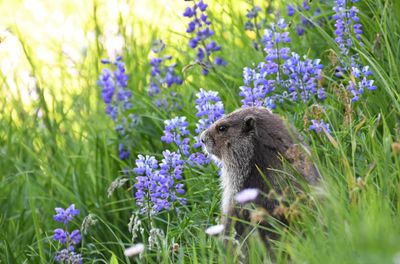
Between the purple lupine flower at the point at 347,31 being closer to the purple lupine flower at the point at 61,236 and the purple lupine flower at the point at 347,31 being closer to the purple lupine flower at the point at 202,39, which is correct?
the purple lupine flower at the point at 202,39

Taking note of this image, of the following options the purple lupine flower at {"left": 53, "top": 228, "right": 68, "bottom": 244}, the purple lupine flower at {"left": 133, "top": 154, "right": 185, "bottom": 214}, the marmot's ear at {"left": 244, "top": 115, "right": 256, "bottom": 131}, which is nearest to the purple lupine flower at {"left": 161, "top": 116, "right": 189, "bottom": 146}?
the purple lupine flower at {"left": 133, "top": 154, "right": 185, "bottom": 214}

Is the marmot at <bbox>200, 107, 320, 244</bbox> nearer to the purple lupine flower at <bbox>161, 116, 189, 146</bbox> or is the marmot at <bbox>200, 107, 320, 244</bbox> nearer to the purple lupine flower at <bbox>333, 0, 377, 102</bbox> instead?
the purple lupine flower at <bbox>161, 116, 189, 146</bbox>

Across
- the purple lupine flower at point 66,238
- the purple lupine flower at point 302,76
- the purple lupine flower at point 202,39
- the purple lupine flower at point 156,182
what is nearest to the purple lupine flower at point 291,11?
the purple lupine flower at point 202,39

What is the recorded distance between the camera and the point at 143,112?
22.2 ft

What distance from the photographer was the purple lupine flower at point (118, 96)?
21.6 feet

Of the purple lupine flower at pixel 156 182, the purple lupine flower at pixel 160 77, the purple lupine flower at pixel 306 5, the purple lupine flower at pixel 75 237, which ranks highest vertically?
the purple lupine flower at pixel 306 5

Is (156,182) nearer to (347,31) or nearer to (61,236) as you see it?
(61,236)

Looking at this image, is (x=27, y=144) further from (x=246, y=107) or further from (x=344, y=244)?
(x=344, y=244)

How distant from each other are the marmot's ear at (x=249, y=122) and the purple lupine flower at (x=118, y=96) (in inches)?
56.6

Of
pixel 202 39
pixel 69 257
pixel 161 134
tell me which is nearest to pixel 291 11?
pixel 202 39

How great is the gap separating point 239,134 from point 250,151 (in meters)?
0.19

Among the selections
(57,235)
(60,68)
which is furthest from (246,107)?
(60,68)

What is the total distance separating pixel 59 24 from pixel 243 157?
4439 millimetres

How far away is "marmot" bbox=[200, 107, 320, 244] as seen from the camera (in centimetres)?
488
